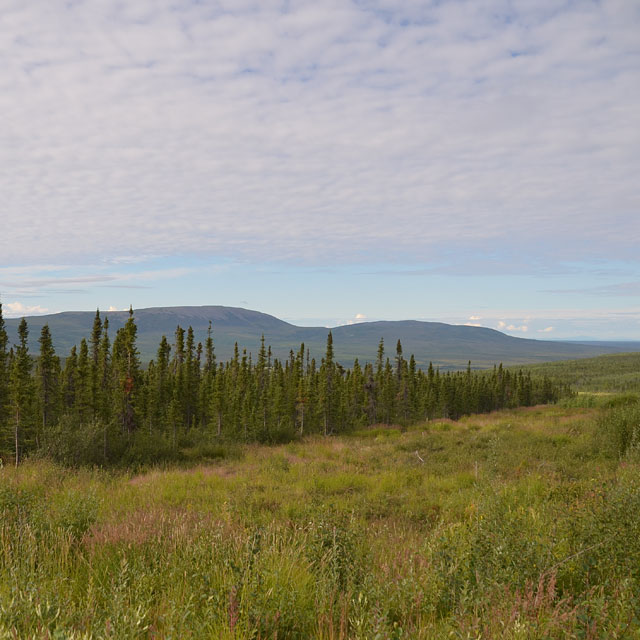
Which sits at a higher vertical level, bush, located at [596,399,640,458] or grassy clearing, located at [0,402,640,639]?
grassy clearing, located at [0,402,640,639]

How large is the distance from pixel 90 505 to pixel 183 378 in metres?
37.2

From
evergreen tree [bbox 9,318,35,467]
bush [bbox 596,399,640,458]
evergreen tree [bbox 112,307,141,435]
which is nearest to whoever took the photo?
bush [bbox 596,399,640,458]

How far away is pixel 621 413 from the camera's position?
1709cm

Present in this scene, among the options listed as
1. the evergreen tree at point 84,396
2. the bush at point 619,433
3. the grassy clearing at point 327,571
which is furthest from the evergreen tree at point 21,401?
the bush at point 619,433

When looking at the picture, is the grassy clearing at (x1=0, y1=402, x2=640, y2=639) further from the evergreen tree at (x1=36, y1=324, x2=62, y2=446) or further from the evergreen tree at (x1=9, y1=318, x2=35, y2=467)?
the evergreen tree at (x1=36, y1=324, x2=62, y2=446)

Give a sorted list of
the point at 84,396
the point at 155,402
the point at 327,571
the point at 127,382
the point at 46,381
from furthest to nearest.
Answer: the point at 155,402, the point at 46,381, the point at 84,396, the point at 127,382, the point at 327,571

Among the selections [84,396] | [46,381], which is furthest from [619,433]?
[46,381]

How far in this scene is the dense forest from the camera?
20797mm

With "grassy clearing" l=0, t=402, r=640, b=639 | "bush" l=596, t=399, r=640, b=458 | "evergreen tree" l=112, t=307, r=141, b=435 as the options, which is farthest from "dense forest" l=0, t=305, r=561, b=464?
"bush" l=596, t=399, r=640, b=458

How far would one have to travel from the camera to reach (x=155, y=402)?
38531mm

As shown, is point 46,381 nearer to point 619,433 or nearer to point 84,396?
point 84,396

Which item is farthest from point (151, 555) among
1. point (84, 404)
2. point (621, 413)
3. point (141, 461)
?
point (84, 404)

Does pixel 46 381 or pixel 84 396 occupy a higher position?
pixel 46 381

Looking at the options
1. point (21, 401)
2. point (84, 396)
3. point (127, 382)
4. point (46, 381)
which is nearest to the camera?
point (21, 401)
